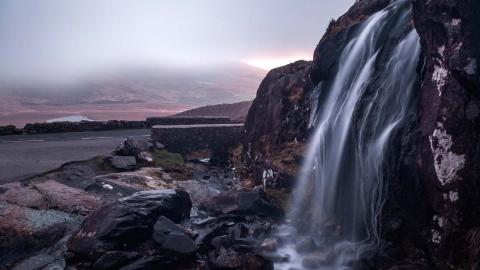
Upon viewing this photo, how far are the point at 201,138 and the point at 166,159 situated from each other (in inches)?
148

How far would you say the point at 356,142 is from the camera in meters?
13.4

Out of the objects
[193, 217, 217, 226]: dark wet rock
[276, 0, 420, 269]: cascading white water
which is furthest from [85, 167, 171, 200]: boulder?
[276, 0, 420, 269]: cascading white water

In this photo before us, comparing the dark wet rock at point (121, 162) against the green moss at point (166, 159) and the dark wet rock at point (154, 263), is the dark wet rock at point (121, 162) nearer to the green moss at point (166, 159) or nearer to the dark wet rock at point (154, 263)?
the green moss at point (166, 159)

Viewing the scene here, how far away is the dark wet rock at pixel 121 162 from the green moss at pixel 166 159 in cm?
200

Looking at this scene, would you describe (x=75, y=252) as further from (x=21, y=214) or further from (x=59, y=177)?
(x=59, y=177)

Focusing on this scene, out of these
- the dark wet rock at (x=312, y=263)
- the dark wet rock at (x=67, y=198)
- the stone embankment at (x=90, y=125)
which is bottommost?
the dark wet rock at (x=312, y=263)

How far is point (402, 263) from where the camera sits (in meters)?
10.3

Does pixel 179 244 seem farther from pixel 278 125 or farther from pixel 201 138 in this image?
pixel 201 138

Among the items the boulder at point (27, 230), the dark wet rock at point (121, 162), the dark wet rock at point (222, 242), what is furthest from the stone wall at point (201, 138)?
the dark wet rock at point (222, 242)

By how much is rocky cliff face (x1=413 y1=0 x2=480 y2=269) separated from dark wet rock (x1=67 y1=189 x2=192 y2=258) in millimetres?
7105

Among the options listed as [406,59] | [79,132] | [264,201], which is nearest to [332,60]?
[406,59]

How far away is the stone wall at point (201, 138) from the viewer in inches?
1035

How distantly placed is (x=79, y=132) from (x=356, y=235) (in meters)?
22.4

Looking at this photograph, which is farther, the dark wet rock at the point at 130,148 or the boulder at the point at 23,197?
the dark wet rock at the point at 130,148
